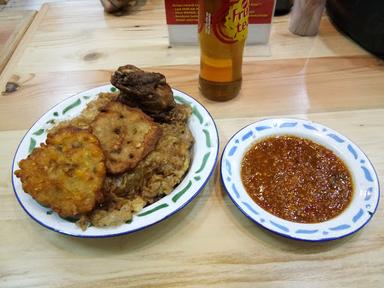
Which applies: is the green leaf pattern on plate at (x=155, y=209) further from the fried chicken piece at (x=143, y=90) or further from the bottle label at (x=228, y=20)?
the bottle label at (x=228, y=20)

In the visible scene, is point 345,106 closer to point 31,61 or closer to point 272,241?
point 272,241

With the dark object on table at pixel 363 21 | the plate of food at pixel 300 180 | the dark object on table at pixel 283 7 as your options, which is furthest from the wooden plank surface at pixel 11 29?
the dark object on table at pixel 363 21

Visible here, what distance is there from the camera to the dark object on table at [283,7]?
5.25 ft

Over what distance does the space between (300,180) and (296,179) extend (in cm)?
1

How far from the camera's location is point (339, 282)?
28.0 inches

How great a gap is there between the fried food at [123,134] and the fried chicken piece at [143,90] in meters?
0.03

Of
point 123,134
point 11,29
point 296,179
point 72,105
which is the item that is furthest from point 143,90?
point 11,29

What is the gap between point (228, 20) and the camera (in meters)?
0.92

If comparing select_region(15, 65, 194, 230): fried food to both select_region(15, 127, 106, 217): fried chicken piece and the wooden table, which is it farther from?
the wooden table

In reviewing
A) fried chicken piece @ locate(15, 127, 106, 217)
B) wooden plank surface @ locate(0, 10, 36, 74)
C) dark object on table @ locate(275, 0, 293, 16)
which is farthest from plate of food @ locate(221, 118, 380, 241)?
wooden plank surface @ locate(0, 10, 36, 74)

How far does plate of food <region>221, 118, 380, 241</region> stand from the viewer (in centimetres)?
75

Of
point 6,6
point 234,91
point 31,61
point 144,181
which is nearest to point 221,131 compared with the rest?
point 234,91

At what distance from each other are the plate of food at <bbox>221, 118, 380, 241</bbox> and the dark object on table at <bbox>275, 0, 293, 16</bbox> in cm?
88

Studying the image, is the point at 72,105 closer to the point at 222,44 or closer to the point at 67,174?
the point at 67,174
